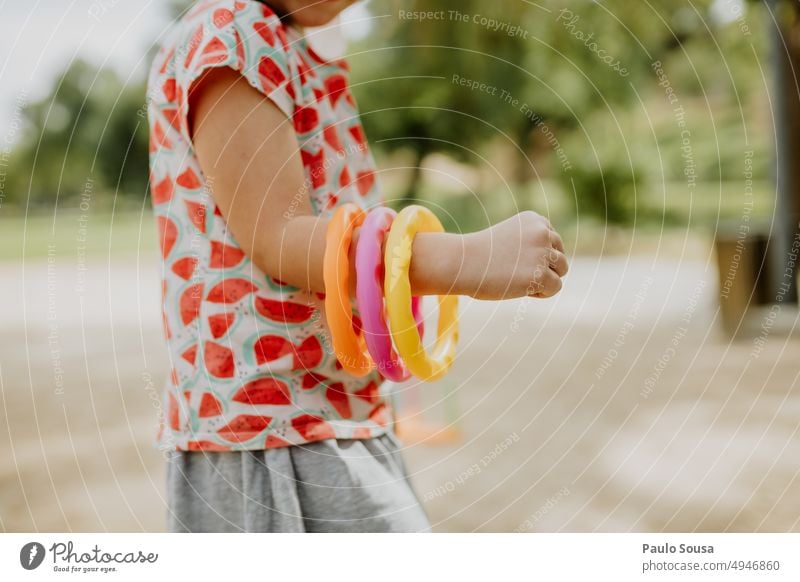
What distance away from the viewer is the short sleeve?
1.66 ft

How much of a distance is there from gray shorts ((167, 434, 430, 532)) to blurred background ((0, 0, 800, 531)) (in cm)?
12

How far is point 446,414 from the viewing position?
2033 mm

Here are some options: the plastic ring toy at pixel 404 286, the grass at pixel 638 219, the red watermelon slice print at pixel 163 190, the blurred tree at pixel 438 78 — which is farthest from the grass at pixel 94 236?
the plastic ring toy at pixel 404 286

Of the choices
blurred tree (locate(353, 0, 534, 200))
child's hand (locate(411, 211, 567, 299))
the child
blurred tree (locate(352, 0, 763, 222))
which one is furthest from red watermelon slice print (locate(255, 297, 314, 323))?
blurred tree (locate(353, 0, 534, 200))

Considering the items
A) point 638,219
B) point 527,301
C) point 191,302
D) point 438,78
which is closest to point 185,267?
point 191,302

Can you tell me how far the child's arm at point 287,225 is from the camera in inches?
18.6

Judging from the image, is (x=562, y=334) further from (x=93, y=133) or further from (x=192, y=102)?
(x=192, y=102)

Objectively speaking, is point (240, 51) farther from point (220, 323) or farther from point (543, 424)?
point (543, 424)

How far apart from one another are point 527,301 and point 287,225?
272cm

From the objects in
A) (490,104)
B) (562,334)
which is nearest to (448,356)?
(562,334)

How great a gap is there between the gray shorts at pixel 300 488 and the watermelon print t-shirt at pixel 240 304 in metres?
0.01

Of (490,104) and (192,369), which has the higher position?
(490,104)

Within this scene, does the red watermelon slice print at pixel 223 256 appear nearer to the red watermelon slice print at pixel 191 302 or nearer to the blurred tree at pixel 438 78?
the red watermelon slice print at pixel 191 302
